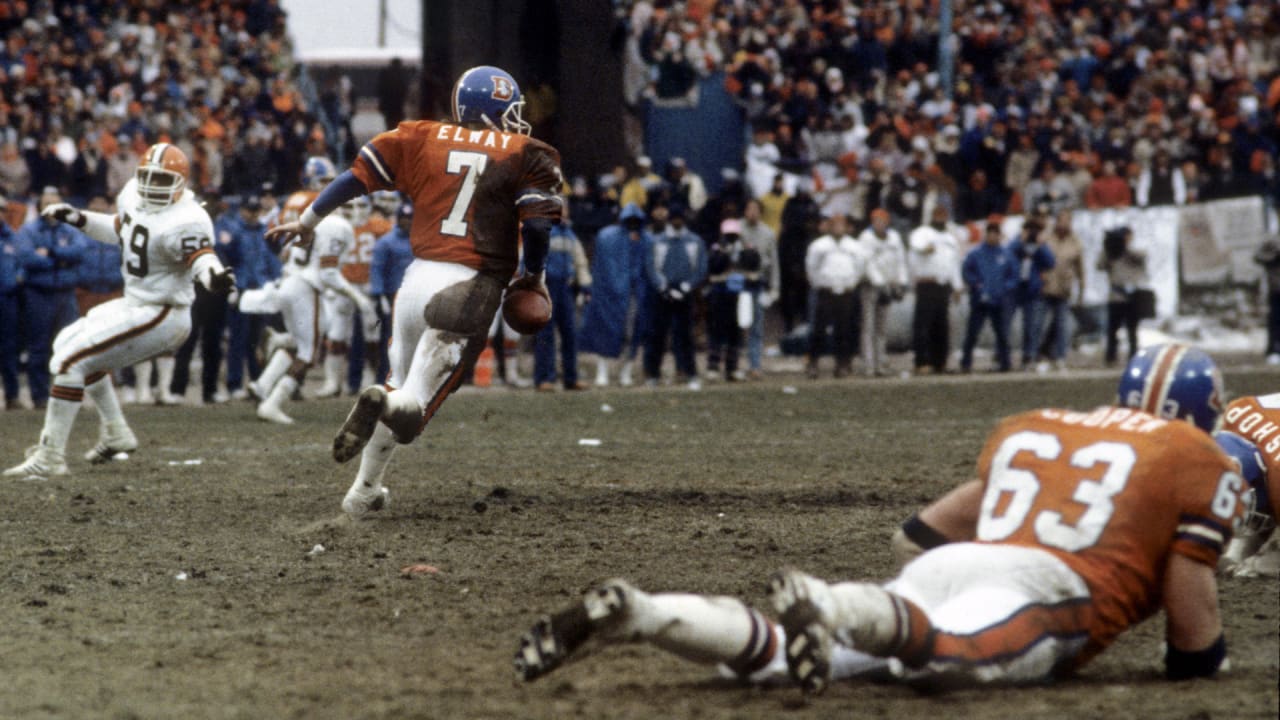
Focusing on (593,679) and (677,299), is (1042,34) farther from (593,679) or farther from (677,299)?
(593,679)

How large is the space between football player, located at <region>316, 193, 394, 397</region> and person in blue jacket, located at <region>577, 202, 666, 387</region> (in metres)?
2.49

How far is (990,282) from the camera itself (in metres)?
20.4

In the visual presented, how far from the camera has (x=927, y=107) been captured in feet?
81.4

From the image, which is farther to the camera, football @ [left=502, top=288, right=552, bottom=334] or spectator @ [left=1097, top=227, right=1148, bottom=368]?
spectator @ [left=1097, top=227, right=1148, bottom=368]

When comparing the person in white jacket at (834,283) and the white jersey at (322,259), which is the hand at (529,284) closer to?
the white jersey at (322,259)

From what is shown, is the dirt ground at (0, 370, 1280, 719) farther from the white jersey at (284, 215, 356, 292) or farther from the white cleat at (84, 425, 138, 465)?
the white jersey at (284, 215, 356, 292)

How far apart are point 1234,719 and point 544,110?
18.5 meters

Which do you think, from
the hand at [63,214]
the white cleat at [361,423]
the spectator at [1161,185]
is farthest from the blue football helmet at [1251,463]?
the spectator at [1161,185]

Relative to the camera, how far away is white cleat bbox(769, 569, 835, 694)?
4648 mm

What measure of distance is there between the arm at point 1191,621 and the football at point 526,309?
12.9 feet

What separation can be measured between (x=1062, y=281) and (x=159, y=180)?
13292 mm

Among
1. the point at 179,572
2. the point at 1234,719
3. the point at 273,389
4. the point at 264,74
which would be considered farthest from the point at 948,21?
the point at 1234,719

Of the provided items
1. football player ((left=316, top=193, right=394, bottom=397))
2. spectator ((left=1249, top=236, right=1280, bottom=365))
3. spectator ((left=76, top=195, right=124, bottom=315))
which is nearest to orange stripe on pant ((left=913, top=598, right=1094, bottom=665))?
football player ((left=316, top=193, right=394, bottom=397))

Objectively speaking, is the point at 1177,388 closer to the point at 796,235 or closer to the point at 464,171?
the point at 464,171
